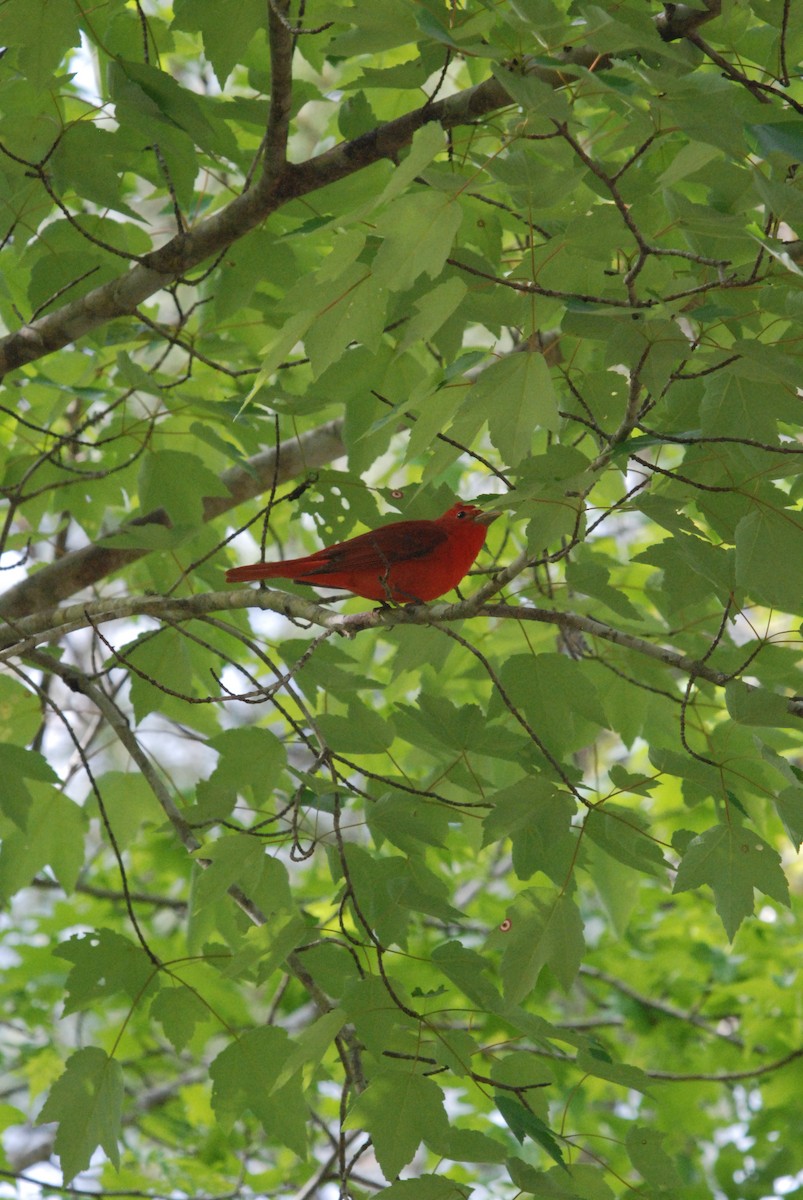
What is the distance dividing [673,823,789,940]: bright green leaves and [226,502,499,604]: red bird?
1.15 m

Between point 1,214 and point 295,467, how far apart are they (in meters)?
1.36

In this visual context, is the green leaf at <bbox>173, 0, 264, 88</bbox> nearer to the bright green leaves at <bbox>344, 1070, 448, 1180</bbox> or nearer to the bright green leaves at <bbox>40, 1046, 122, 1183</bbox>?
the bright green leaves at <bbox>344, 1070, 448, 1180</bbox>

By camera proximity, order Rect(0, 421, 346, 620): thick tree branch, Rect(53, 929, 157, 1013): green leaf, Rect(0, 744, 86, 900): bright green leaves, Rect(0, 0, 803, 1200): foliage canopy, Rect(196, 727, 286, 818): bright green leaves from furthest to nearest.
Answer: Rect(0, 421, 346, 620): thick tree branch → Rect(0, 744, 86, 900): bright green leaves → Rect(196, 727, 286, 818): bright green leaves → Rect(53, 929, 157, 1013): green leaf → Rect(0, 0, 803, 1200): foliage canopy

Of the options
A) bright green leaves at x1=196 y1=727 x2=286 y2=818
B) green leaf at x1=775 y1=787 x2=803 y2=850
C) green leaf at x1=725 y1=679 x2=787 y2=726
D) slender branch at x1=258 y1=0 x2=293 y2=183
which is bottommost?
green leaf at x1=775 y1=787 x2=803 y2=850

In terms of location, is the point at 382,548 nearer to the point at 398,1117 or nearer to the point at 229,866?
the point at 229,866

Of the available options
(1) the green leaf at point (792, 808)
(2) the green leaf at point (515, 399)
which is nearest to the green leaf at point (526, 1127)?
(1) the green leaf at point (792, 808)

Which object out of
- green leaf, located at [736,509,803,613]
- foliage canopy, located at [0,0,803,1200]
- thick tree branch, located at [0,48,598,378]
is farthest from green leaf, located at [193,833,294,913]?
thick tree branch, located at [0,48,598,378]

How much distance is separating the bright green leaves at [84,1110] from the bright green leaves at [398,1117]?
640mm

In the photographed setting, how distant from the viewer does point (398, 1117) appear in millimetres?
1817

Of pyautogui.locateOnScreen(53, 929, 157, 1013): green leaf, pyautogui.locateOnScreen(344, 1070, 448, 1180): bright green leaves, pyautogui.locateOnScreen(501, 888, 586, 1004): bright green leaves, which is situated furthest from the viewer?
pyautogui.locateOnScreen(53, 929, 157, 1013): green leaf

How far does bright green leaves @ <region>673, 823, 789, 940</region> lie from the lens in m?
1.89

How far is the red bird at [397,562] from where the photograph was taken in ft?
9.45

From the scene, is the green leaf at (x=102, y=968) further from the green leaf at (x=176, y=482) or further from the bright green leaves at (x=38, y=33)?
the bright green leaves at (x=38, y=33)

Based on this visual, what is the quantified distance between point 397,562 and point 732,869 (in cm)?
128
